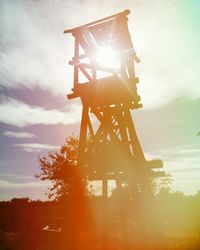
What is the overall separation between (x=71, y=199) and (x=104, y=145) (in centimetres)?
164

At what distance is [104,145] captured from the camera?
19.8 ft

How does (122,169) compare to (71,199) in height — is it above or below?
above

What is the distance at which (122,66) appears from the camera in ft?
20.1

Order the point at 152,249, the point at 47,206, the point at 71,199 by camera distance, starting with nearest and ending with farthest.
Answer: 1. the point at 152,249
2. the point at 71,199
3. the point at 47,206

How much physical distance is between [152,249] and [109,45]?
5303 millimetres

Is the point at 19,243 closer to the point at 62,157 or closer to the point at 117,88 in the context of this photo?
the point at 117,88

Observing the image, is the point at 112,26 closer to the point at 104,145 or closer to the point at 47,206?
the point at 104,145

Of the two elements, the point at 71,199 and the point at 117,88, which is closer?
the point at 71,199

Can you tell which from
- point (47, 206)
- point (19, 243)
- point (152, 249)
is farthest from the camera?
point (47, 206)

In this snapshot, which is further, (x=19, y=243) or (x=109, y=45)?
(x=19, y=243)

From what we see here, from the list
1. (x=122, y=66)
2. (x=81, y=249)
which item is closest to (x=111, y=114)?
(x=122, y=66)

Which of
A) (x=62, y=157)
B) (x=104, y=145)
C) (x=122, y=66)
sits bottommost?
(x=104, y=145)

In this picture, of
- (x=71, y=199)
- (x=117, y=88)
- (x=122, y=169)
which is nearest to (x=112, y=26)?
(x=117, y=88)

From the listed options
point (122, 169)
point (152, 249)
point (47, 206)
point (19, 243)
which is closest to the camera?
point (152, 249)
